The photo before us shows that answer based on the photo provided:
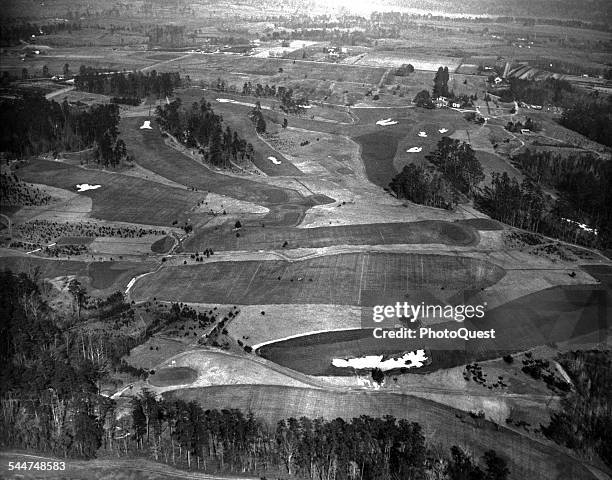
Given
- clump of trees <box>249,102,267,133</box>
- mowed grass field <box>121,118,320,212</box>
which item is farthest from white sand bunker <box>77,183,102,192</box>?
clump of trees <box>249,102,267,133</box>

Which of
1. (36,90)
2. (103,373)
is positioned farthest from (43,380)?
(36,90)

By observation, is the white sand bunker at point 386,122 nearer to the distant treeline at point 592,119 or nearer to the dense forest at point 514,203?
the distant treeline at point 592,119

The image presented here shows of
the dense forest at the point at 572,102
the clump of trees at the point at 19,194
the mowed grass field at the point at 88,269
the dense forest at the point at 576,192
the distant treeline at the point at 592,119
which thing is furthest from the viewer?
the dense forest at the point at 572,102

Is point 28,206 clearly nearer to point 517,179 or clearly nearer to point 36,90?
point 36,90

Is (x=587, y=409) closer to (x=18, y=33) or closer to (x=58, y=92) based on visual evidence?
(x=58, y=92)

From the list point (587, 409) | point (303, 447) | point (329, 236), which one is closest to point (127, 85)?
point (329, 236)

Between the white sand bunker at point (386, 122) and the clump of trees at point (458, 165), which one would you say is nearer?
the clump of trees at point (458, 165)

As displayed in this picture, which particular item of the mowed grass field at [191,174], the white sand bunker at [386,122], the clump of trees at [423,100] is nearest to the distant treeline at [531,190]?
the mowed grass field at [191,174]

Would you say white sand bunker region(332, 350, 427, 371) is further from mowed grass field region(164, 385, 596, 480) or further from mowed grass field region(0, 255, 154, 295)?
mowed grass field region(0, 255, 154, 295)
